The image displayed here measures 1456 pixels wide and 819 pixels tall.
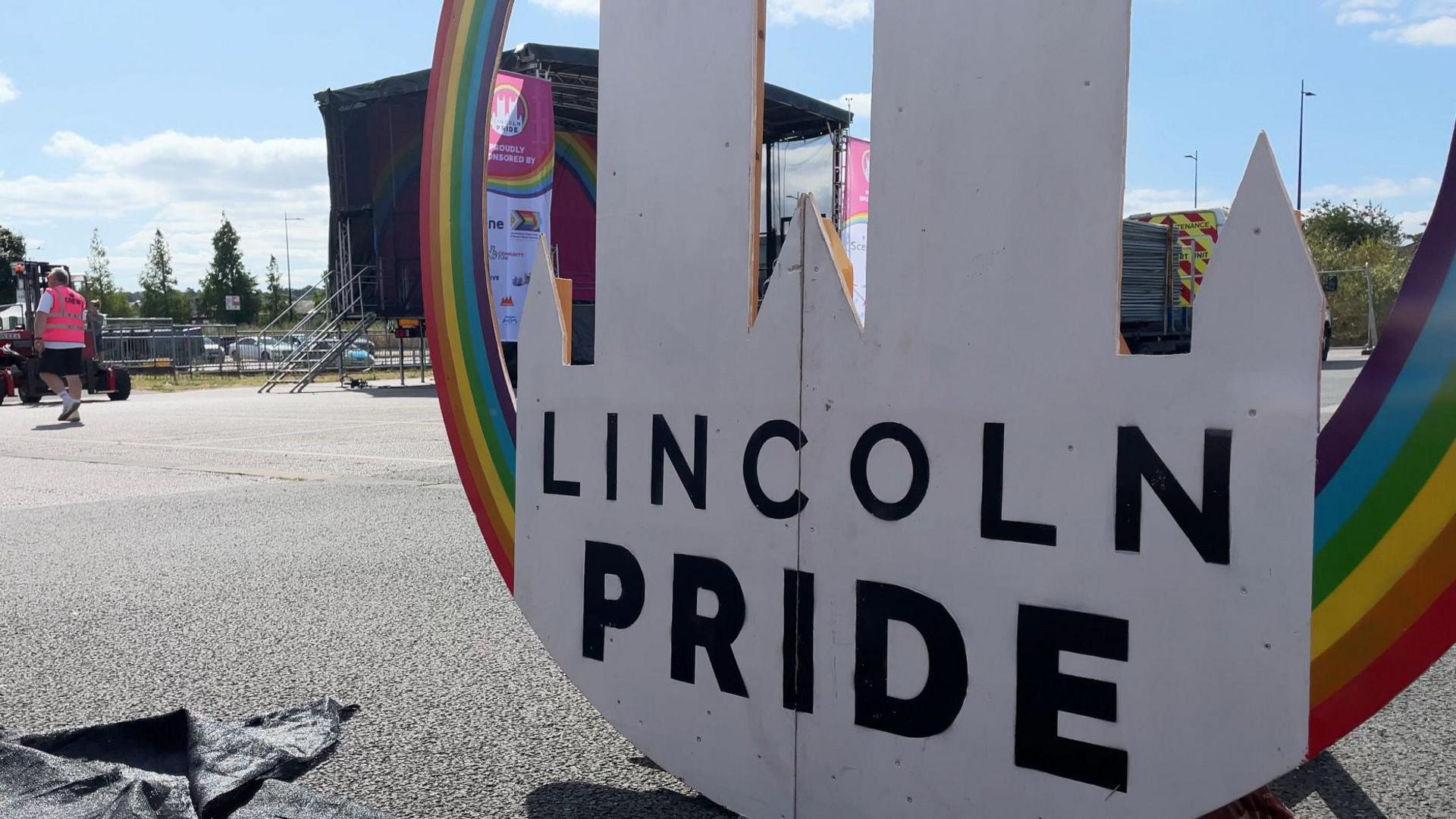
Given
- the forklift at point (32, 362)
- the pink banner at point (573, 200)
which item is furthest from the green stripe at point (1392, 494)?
the pink banner at point (573, 200)

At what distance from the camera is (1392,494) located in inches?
61.9

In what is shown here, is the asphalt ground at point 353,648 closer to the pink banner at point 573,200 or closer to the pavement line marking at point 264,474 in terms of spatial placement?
the pavement line marking at point 264,474

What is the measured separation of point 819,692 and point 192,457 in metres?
8.10

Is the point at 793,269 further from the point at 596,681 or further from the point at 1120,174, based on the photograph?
the point at 596,681

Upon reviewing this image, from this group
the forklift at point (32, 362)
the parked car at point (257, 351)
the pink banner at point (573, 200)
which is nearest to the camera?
the forklift at point (32, 362)

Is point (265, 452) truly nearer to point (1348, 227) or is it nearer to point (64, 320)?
point (64, 320)

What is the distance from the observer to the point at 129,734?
2.70 metres

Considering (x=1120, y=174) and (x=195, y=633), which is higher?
(x=1120, y=174)

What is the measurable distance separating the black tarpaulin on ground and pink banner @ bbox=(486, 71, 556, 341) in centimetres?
1100

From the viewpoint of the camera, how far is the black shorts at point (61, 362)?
1260 centimetres

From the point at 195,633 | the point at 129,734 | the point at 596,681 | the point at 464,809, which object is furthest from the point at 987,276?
the point at 195,633

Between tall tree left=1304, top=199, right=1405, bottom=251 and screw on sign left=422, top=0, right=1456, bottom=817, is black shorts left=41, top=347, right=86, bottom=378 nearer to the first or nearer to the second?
screw on sign left=422, top=0, right=1456, bottom=817

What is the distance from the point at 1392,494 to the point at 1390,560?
0.09m

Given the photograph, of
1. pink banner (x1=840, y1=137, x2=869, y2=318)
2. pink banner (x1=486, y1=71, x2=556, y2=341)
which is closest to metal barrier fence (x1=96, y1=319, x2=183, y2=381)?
pink banner (x1=486, y1=71, x2=556, y2=341)
